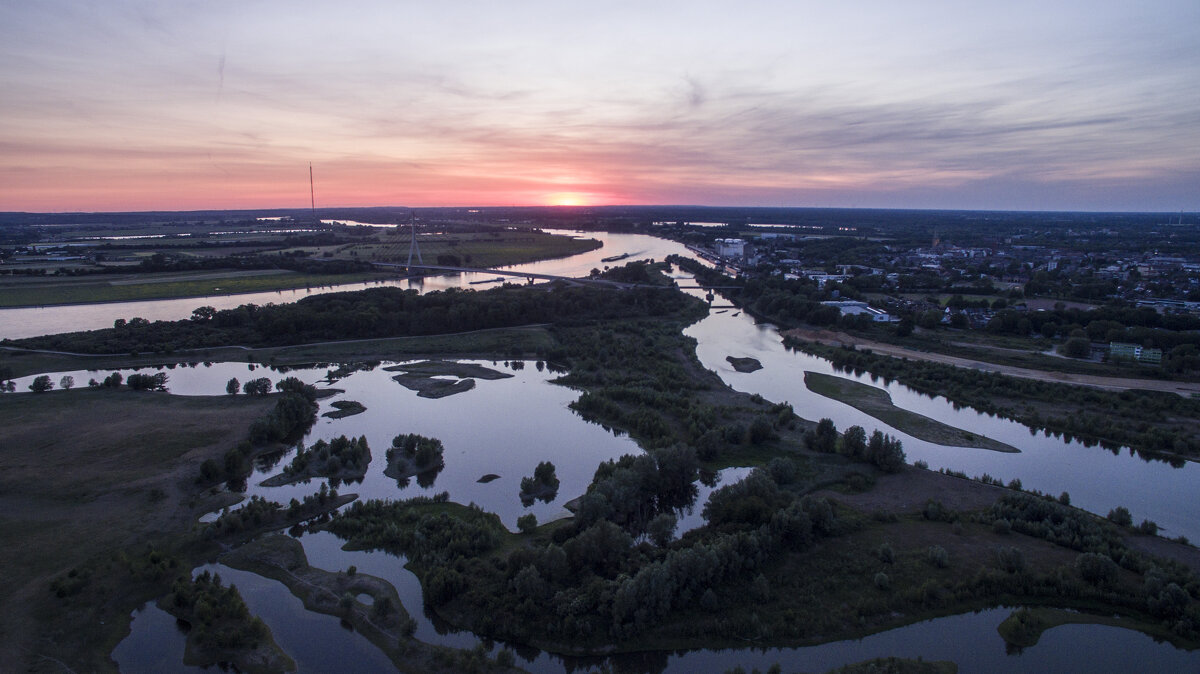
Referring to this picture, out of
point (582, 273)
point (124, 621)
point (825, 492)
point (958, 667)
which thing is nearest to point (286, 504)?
point (124, 621)

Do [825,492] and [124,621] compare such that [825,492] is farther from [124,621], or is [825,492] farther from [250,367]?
[250,367]

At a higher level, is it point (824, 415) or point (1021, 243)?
point (1021, 243)

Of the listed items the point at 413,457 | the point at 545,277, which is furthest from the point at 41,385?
the point at 545,277

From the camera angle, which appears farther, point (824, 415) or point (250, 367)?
point (250, 367)

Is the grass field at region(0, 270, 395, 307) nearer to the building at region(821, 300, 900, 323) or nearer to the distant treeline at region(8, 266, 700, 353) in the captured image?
the distant treeline at region(8, 266, 700, 353)

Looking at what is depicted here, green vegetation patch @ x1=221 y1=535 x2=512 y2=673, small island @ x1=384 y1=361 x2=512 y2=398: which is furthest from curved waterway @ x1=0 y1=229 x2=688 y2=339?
green vegetation patch @ x1=221 y1=535 x2=512 y2=673

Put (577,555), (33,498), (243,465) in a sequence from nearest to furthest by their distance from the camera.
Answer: (577,555), (33,498), (243,465)

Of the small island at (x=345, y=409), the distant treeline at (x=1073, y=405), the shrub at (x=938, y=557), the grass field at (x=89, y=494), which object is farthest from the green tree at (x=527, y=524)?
the distant treeline at (x=1073, y=405)
